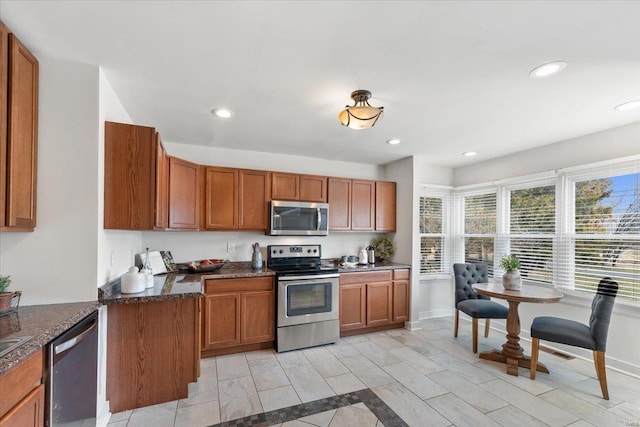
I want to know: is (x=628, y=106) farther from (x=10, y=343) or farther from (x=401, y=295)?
(x=10, y=343)

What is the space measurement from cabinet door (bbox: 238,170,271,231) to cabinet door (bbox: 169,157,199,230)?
516 mm

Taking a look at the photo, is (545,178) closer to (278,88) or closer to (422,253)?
(422,253)

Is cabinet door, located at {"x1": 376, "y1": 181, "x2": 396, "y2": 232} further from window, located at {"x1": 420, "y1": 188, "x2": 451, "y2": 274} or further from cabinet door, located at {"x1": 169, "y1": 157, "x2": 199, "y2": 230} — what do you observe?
cabinet door, located at {"x1": 169, "y1": 157, "x2": 199, "y2": 230}

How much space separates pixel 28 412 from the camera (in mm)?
1219

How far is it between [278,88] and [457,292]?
10.5ft

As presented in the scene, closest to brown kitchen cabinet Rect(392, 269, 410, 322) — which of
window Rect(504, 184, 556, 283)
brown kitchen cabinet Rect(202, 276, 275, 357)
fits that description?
window Rect(504, 184, 556, 283)

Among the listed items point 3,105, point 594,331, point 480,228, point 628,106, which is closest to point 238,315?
point 3,105

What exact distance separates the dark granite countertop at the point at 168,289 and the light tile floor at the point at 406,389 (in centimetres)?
85

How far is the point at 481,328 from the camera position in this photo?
4.12m

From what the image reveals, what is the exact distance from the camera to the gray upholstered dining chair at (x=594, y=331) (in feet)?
7.97

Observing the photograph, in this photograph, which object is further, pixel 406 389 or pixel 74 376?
pixel 406 389

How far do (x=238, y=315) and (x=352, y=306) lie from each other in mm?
1411

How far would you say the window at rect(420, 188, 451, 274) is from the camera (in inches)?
181

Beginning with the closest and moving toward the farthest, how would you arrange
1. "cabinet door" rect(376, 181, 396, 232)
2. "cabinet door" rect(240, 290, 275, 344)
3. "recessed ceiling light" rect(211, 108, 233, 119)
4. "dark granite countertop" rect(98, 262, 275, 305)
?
"dark granite countertop" rect(98, 262, 275, 305) < "recessed ceiling light" rect(211, 108, 233, 119) < "cabinet door" rect(240, 290, 275, 344) < "cabinet door" rect(376, 181, 396, 232)
